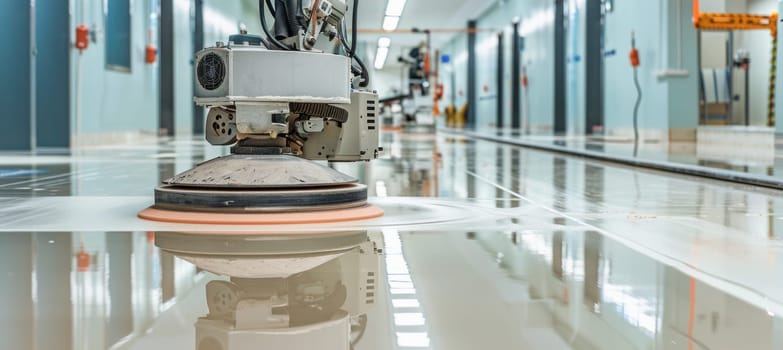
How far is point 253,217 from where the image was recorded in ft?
11.6

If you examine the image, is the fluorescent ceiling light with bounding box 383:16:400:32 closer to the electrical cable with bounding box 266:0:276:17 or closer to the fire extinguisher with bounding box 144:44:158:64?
the fire extinguisher with bounding box 144:44:158:64

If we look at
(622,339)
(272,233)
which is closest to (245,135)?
(272,233)

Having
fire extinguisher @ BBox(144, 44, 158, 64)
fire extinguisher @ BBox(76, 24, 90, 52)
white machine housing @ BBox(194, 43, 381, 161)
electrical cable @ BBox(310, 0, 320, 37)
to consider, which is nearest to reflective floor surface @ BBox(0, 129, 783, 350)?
white machine housing @ BBox(194, 43, 381, 161)

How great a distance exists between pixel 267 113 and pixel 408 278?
5.45 ft

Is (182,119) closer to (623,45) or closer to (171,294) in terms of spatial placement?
(623,45)

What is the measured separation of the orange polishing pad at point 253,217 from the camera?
137 inches

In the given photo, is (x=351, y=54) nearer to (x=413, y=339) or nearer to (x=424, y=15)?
(x=413, y=339)

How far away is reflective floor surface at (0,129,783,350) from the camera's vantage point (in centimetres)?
171

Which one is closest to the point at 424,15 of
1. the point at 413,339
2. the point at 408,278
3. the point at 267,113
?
the point at 267,113

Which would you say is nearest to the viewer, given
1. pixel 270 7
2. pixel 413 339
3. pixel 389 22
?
pixel 413 339

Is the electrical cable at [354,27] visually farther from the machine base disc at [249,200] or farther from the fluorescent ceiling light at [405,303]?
the fluorescent ceiling light at [405,303]

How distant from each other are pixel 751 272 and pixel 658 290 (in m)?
0.46

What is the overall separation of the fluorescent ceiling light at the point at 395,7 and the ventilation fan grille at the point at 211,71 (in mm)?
13843

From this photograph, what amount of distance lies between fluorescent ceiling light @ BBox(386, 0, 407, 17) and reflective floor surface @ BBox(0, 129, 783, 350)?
13.2m
